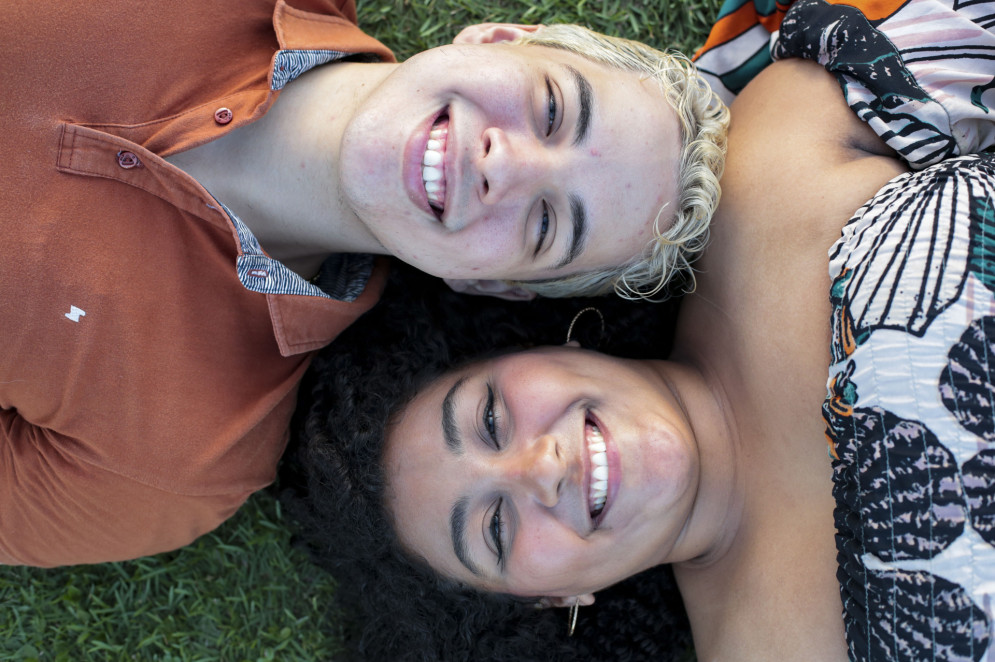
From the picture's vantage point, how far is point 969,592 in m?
2.00

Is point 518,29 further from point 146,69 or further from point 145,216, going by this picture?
point 145,216

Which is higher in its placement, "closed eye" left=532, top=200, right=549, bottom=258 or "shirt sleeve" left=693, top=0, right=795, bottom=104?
"shirt sleeve" left=693, top=0, right=795, bottom=104

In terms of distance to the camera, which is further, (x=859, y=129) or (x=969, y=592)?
(x=859, y=129)

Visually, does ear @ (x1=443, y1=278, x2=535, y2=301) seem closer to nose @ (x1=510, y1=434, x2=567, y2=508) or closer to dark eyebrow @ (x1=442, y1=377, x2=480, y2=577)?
dark eyebrow @ (x1=442, y1=377, x2=480, y2=577)

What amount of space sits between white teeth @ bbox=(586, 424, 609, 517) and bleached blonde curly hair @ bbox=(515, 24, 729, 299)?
2.14 ft

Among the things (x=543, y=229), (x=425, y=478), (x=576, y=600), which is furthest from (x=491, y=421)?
(x=576, y=600)

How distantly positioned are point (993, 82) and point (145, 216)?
2755 mm

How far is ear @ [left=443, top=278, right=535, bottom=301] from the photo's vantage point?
276cm

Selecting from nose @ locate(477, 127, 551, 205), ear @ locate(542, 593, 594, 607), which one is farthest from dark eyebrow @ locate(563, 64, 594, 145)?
ear @ locate(542, 593, 594, 607)

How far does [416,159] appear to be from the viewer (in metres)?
2.10

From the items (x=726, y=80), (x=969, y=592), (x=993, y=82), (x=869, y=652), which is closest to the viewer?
(x=969, y=592)

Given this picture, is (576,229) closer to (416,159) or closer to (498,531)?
(416,159)

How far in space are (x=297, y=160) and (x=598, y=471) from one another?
4.74ft

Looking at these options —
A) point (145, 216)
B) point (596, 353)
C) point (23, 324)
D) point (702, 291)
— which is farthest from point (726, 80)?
point (23, 324)
